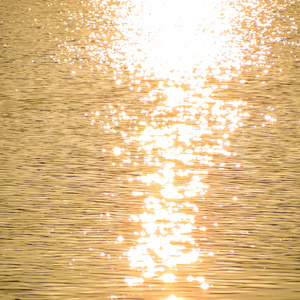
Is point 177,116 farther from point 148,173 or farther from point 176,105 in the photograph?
point 148,173

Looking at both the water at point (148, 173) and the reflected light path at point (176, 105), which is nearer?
the water at point (148, 173)

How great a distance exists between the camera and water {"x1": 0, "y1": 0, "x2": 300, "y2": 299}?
0.92m

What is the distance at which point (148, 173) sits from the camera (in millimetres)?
1347

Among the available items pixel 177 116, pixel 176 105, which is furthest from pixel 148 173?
pixel 176 105

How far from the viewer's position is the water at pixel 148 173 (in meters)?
0.92

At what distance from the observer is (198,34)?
3.49 meters

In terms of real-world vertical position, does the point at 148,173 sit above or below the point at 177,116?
below

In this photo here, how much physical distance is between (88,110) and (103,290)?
1031 millimetres

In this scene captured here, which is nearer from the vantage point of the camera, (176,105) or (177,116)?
(177,116)

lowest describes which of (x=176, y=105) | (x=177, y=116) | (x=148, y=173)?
(x=148, y=173)

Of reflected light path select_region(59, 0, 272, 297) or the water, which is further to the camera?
reflected light path select_region(59, 0, 272, 297)

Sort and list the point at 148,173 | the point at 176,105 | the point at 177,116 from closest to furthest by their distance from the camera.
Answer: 1. the point at 148,173
2. the point at 177,116
3. the point at 176,105

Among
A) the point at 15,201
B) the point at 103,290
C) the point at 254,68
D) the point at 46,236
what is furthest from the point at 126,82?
the point at 103,290

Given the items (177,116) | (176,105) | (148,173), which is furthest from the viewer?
(176,105)
